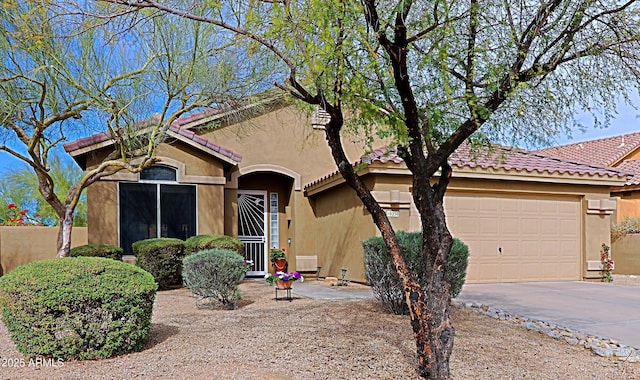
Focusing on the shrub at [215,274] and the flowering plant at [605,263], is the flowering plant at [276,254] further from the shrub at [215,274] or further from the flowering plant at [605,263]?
the flowering plant at [605,263]

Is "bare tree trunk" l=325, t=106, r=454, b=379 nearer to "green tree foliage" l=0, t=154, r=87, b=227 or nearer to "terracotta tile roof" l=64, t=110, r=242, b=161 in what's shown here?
"terracotta tile roof" l=64, t=110, r=242, b=161

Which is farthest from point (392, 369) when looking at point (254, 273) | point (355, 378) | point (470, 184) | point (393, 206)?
point (254, 273)

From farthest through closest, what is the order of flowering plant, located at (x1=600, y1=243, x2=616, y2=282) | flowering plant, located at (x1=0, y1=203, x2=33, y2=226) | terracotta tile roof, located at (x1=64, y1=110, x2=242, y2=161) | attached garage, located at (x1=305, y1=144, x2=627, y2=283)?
flowering plant, located at (x1=0, y1=203, x2=33, y2=226), flowering plant, located at (x1=600, y1=243, x2=616, y2=282), terracotta tile roof, located at (x1=64, y1=110, x2=242, y2=161), attached garage, located at (x1=305, y1=144, x2=627, y2=283)

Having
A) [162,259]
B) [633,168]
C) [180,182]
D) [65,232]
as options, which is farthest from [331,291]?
[633,168]

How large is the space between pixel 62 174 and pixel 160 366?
18178 mm

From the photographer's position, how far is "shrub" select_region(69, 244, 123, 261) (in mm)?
11727

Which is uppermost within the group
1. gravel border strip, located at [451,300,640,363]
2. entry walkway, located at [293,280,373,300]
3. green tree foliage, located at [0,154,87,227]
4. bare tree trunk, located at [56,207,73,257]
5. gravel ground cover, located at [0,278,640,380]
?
green tree foliage, located at [0,154,87,227]

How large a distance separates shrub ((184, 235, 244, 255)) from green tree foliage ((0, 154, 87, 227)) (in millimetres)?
10389

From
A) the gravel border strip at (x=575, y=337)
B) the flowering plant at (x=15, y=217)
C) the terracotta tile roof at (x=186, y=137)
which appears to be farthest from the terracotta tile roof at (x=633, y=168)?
the flowering plant at (x=15, y=217)

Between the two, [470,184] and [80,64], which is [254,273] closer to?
Answer: [470,184]

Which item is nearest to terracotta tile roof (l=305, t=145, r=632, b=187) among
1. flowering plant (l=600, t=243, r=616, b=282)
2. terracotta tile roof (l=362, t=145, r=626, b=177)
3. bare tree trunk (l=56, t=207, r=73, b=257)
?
terracotta tile roof (l=362, t=145, r=626, b=177)

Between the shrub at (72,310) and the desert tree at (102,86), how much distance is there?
16.0 ft

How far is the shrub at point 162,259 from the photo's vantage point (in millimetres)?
11773

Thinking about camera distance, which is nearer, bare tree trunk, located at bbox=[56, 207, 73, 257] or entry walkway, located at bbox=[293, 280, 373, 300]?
entry walkway, located at bbox=[293, 280, 373, 300]
